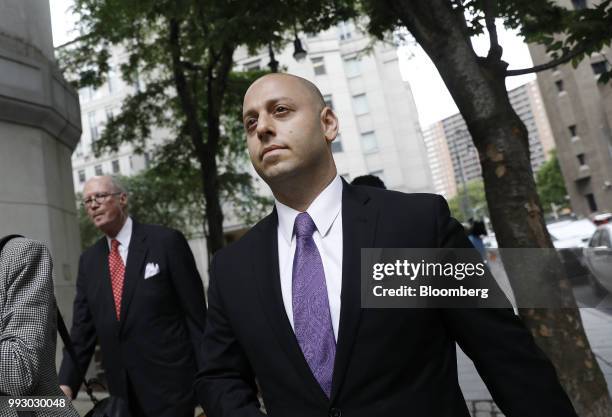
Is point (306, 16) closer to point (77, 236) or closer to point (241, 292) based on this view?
point (77, 236)

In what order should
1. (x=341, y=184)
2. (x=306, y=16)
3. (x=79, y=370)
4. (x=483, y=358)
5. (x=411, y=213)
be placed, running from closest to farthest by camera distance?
(x=483, y=358)
(x=411, y=213)
(x=341, y=184)
(x=79, y=370)
(x=306, y=16)

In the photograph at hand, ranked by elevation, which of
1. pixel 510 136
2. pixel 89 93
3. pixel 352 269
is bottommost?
pixel 352 269

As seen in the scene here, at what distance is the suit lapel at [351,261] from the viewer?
5.44 ft

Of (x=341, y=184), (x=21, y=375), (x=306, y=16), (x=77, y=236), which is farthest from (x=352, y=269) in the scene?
(x=77, y=236)

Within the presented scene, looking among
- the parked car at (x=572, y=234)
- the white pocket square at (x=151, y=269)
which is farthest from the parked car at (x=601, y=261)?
the white pocket square at (x=151, y=269)

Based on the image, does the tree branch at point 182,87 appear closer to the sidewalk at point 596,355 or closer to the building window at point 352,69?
the sidewalk at point 596,355

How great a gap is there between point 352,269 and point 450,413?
0.54m

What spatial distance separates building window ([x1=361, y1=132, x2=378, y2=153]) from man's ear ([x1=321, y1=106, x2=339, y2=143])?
39079mm

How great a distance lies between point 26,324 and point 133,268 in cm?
191

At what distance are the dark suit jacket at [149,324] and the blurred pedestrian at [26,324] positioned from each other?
154 cm

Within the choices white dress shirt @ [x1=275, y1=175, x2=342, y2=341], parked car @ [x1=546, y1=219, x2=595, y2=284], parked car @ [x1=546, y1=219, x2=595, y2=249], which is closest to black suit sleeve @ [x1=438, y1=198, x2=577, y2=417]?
white dress shirt @ [x1=275, y1=175, x2=342, y2=341]

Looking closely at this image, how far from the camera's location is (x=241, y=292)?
1.93 meters

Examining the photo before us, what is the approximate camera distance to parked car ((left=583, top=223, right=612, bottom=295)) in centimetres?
888

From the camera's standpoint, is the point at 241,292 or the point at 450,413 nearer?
the point at 450,413
